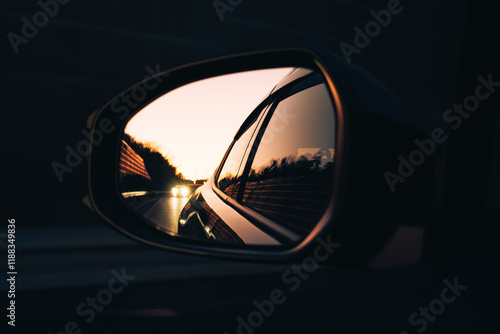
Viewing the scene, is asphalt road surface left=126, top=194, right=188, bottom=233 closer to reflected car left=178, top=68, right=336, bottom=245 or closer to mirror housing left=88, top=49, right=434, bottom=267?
reflected car left=178, top=68, right=336, bottom=245

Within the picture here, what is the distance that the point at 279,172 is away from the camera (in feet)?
4.07

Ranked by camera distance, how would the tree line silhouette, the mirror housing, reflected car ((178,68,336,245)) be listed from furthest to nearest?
1. the tree line silhouette
2. reflected car ((178,68,336,245))
3. the mirror housing

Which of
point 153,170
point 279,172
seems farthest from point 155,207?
point 279,172

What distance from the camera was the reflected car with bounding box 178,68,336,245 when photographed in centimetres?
100

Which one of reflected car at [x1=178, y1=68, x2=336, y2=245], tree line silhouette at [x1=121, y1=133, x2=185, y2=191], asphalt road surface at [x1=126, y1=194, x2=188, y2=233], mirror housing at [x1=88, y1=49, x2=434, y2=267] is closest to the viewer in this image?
mirror housing at [x1=88, y1=49, x2=434, y2=267]

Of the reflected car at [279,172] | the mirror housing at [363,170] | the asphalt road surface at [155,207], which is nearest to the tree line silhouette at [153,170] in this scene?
the asphalt road surface at [155,207]

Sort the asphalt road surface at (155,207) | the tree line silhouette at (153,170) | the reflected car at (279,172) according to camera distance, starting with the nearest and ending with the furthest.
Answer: the reflected car at (279,172) → the tree line silhouette at (153,170) → the asphalt road surface at (155,207)

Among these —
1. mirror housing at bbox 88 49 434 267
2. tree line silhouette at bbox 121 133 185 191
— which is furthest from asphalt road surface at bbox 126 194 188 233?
mirror housing at bbox 88 49 434 267

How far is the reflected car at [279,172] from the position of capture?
1.00m

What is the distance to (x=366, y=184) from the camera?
2.09ft

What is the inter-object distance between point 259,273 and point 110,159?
4.99ft

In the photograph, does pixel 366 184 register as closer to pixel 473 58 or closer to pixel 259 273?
pixel 473 58

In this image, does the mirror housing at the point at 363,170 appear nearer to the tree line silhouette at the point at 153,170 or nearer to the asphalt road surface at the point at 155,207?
the tree line silhouette at the point at 153,170

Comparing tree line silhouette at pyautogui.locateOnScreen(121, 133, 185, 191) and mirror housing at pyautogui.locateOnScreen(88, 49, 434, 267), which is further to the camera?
tree line silhouette at pyautogui.locateOnScreen(121, 133, 185, 191)
